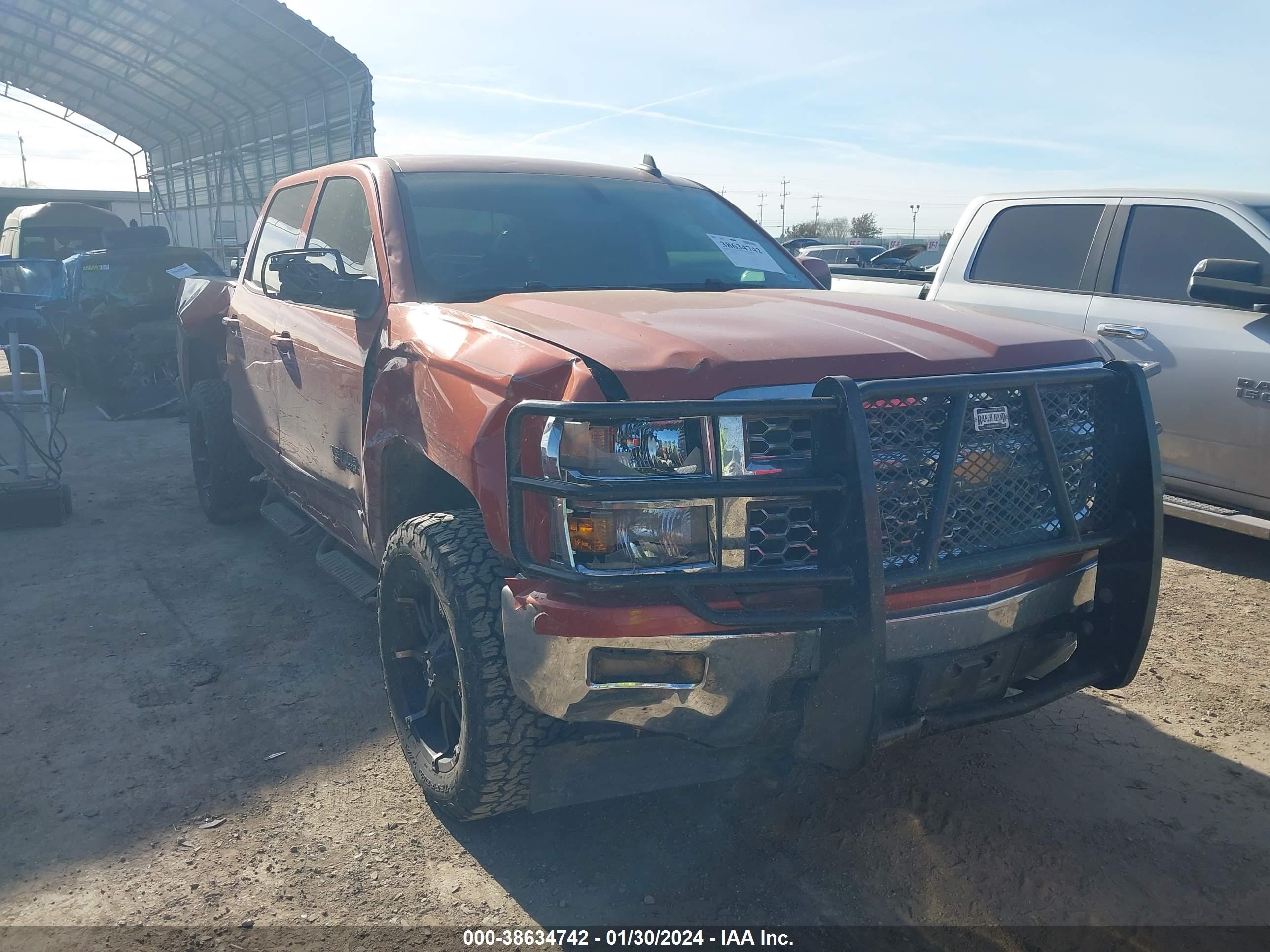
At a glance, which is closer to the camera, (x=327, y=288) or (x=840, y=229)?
(x=327, y=288)

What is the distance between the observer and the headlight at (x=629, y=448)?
2293 mm

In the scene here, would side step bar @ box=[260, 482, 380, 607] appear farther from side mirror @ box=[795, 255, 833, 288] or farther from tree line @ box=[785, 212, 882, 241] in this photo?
tree line @ box=[785, 212, 882, 241]

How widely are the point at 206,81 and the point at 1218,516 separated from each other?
907 inches

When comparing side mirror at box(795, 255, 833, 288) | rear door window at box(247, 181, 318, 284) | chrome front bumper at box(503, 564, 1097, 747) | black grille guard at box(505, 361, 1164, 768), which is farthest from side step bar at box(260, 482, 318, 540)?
black grille guard at box(505, 361, 1164, 768)

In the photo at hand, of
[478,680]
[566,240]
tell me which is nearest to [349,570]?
[566,240]

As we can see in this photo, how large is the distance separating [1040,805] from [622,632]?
1.61 m

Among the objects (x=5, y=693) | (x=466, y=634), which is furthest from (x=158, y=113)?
(x=466, y=634)

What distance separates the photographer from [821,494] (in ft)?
7.48

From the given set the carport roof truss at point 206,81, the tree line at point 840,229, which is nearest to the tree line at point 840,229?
the tree line at point 840,229

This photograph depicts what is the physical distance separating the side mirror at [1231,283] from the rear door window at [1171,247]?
8.3 inches

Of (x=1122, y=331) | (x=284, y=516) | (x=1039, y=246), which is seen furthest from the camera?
(x=1039, y=246)

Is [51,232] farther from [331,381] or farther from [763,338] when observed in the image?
[763,338]

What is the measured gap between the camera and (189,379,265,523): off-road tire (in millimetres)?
5766

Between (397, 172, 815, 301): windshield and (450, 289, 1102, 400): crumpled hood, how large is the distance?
0.28m
